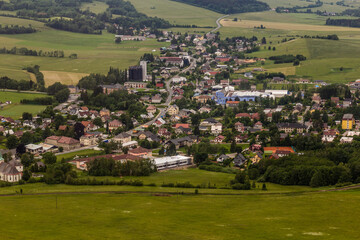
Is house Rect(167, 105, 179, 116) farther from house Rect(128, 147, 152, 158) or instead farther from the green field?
house Rect(128, 147, 152, 158)

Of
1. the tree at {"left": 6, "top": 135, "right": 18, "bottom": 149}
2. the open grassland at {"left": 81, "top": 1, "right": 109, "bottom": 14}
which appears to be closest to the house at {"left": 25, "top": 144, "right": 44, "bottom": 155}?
the tree at {"left": 6, "top": 135, "right": 18, "bottom": 149}

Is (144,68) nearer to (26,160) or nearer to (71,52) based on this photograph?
(71,52)

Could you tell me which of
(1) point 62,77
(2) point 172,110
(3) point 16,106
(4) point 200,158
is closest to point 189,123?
(2) point 172,110

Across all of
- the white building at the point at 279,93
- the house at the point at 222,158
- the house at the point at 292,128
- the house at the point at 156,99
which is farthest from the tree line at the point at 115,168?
the white building at the point at 279,93

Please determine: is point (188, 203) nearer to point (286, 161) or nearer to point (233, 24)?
point (286, 161)

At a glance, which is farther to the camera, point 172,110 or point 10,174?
point 172,110

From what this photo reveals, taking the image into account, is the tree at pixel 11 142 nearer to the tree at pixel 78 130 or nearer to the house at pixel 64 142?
the house at pixel 64 142
